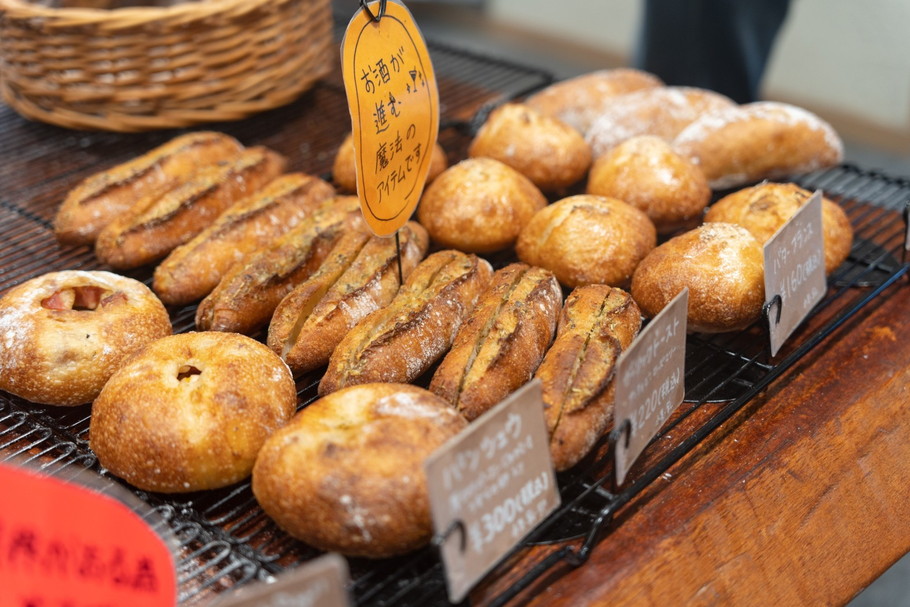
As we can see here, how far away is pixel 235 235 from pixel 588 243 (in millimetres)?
950

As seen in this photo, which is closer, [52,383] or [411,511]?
[411,511]

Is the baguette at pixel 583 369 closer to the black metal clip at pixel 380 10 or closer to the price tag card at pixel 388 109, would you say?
the price tag card at pixel 388 109

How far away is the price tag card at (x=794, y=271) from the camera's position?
1918 mm

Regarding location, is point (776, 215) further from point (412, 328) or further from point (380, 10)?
point (380, 10)

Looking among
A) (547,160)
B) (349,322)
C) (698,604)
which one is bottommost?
(698,604)

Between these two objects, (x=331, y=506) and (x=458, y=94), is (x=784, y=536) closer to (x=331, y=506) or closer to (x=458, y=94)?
(x=331, y=506)

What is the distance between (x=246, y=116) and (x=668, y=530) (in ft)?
7.59

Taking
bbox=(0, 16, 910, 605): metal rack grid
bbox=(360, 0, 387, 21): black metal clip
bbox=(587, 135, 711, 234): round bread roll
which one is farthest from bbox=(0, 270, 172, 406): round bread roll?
A: bbox=(587, 135, 711, 234): round bread roll

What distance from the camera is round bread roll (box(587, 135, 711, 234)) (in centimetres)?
250

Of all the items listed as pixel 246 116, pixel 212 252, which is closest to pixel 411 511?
pixel 212 252

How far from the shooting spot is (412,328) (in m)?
1.97

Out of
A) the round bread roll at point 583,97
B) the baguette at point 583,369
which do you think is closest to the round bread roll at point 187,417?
the baguette at point 583,369

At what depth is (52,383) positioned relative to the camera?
6.36 ft

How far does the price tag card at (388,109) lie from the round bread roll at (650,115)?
977 millimetres
